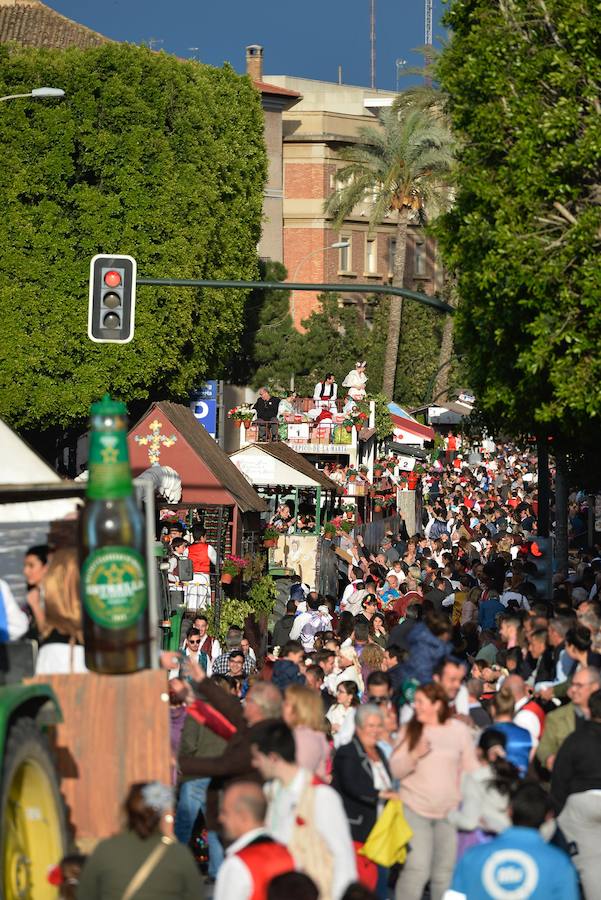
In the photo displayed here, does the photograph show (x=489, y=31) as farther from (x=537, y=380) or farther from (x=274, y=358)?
(x=274, y=358)

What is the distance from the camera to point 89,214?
41.8 meters

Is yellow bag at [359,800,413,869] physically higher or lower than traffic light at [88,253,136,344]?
lower

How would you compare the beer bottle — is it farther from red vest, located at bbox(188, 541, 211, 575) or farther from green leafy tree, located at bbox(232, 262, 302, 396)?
green leafy tree, located at bbox(232, 262, 302, 396)

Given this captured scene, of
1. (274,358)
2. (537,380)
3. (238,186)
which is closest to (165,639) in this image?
(537,380)

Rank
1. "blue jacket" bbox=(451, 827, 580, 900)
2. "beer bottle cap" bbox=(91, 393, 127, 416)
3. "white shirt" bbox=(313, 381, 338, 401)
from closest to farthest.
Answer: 1. "blue jacket" bbox=(451, 827, 580, 900)
2. "beer bottle cap" bbox=(91, 393, 127, 416)
3. "white shirt" bbox=(313, 381, 338, 401)

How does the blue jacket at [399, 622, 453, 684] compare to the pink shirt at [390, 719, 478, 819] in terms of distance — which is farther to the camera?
the blue jacket at [399, 622, 453, 684]

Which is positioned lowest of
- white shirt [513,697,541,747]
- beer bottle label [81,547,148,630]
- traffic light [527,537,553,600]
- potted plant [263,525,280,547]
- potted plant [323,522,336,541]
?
potted plant [323,522,336,541]

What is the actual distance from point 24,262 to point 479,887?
3500 cm

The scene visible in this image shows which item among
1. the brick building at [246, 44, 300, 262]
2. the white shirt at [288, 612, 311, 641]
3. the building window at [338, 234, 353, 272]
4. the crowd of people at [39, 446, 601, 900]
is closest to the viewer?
the crowd of people at [39, 446, 601, 900]

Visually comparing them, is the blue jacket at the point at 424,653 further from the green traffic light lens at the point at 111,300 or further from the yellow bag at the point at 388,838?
the green traffic light lens at the point at 111,300

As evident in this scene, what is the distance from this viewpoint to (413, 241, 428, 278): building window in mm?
92869

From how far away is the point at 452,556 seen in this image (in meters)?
26.6

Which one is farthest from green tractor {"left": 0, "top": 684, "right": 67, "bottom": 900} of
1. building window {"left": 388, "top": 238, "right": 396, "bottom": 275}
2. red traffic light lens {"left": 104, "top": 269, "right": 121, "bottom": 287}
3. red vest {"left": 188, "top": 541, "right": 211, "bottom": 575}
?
building window {"left": 388, "top": 238, "right": 396, "bottom": 275}

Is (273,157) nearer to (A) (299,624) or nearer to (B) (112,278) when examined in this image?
(A) (299,624)
